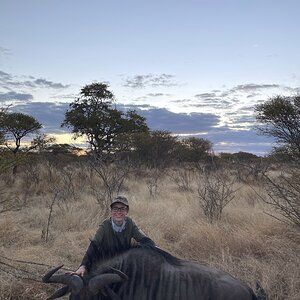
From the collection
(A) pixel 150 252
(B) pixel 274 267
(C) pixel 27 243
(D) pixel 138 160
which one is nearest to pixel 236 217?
(B) pixel 274 267

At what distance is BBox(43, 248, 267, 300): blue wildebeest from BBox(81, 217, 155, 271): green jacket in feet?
0.44

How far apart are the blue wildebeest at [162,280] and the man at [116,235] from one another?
0.19m

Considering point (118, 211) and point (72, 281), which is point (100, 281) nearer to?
point (72, 281)

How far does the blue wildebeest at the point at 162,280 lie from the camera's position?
4168mm

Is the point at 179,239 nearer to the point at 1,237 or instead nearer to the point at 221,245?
the point at 221,245

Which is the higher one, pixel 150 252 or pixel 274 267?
pixel 150 252

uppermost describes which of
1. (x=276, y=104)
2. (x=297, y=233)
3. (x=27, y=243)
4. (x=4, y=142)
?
(x=276, y=104)

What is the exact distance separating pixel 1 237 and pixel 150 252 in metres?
4.36

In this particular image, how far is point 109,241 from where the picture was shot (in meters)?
4.82

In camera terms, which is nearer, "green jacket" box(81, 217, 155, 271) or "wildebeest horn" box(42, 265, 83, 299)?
"wildebeest horn" box(42, 265, 83, 299)

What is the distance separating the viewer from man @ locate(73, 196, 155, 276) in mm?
4520

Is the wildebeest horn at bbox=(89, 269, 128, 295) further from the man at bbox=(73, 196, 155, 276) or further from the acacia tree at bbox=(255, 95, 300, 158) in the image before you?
the acacia tree at bbox=(255, 95, 300, 158)

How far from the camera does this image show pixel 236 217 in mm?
9109

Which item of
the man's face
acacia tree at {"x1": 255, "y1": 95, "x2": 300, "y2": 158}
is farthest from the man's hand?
acacia tree at {"x1": 255, "y1": 95, "x2": 300, "y2": 158}
